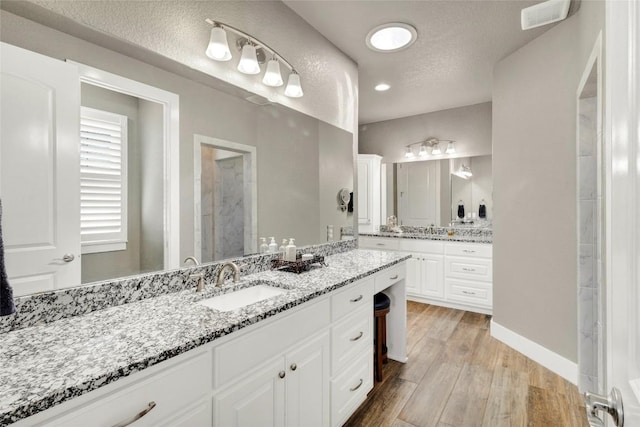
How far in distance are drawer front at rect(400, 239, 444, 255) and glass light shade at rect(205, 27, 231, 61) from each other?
10.2ft

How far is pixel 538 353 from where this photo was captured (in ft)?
8.31

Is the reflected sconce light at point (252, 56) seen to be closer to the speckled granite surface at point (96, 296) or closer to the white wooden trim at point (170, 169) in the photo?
the white wooden trim at point (170, 169)

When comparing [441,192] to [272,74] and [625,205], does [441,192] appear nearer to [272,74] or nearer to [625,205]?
[272,74]

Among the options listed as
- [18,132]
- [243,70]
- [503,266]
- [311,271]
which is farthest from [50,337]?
[503,266]

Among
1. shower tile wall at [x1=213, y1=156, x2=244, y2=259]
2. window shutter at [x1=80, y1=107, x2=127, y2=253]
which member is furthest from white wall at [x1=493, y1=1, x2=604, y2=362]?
window shutter at [x1=80, y1=107, x2=127, y2=253]

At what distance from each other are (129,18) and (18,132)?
2.22ft

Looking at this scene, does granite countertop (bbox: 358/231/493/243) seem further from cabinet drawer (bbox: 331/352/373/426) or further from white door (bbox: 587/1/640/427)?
white door (bbox: 587/1/640/427)

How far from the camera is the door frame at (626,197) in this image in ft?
1.64

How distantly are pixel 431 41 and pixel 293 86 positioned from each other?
1360 mm

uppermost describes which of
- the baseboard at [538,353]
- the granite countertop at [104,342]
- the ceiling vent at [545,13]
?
Answer: the ceiling vent at [545,13]

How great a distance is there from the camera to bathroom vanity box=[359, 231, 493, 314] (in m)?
3.55

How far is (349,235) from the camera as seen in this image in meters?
2.96

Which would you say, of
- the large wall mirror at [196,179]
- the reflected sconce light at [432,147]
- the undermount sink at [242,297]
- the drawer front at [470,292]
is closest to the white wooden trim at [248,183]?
the large wall mirror at [196,179]

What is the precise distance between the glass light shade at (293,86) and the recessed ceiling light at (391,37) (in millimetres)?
846
